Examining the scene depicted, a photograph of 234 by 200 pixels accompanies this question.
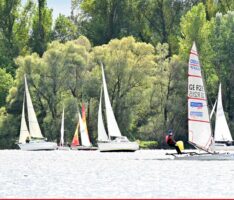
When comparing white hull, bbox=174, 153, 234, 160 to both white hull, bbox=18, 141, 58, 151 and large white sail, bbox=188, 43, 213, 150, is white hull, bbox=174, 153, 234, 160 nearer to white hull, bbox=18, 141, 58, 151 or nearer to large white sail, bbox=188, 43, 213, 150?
large white sail, bbox=188, 43, 213, 150

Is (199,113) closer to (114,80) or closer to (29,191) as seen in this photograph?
(29,191)

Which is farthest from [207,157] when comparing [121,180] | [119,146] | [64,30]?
[64,30]

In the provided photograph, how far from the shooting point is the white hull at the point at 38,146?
114625 mm

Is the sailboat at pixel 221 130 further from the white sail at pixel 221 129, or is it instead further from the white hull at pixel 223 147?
the white hull at pixel 223 147

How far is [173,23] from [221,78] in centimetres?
1887

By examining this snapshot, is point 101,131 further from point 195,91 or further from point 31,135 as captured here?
point 195,91

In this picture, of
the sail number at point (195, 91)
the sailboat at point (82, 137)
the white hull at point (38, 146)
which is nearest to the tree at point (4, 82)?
the white hull at point (38, 146)

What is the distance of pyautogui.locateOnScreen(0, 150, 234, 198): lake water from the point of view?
4453 centimetres

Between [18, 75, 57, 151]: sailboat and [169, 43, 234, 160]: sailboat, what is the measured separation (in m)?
43.2

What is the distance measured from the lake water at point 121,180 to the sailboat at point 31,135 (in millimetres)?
39940

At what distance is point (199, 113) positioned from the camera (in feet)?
238

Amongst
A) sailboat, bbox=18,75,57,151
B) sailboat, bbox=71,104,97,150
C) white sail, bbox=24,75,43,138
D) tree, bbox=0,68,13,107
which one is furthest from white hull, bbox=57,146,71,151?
tree, bbox=0,68,13,107

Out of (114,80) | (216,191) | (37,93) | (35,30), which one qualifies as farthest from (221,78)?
(216,191)

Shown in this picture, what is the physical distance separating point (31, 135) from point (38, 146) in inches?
93.8
